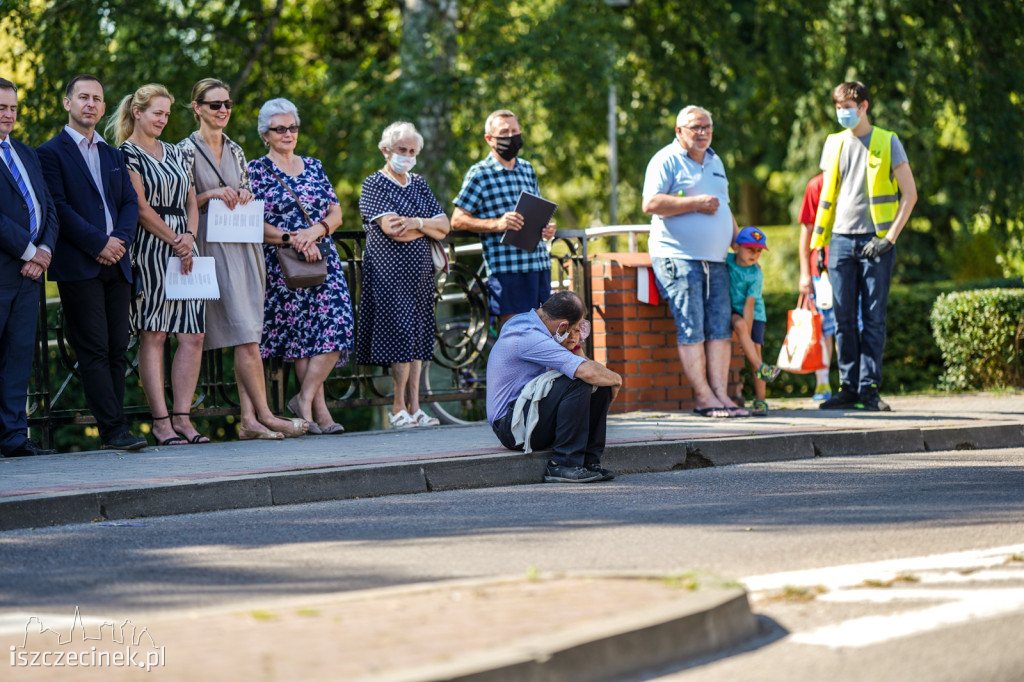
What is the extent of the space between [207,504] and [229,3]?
41.9ft

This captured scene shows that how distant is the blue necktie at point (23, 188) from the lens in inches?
325

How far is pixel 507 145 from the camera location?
33.8 feet

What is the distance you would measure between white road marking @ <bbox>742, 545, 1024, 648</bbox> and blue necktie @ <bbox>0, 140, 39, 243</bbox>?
5.23m

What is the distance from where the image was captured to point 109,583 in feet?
16.7

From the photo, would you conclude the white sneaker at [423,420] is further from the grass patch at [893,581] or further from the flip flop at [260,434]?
the grass patch at [893,581]

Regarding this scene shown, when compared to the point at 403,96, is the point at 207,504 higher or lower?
lower

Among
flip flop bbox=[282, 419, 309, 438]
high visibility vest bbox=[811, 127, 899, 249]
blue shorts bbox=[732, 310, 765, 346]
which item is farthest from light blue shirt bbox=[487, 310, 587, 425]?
high visibility vest bbox=[811, 127, 899, 249]

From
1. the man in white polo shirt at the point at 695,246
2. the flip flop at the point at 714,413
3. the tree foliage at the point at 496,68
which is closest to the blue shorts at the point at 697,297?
the man in white polo shirt at the point at 695,246

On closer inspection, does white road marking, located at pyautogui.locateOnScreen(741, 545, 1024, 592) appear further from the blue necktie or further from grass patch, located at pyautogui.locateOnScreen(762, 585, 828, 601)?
the blue necktie

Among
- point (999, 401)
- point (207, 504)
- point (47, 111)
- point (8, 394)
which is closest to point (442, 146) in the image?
point (47, 111)

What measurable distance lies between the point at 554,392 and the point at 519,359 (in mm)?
327

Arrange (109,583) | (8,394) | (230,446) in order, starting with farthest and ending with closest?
1. (230,446)
2. (8,394)
3. (109,583)

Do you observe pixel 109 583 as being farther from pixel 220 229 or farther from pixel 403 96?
pixel 403 96

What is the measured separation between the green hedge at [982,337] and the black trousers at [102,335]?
8.79 m
